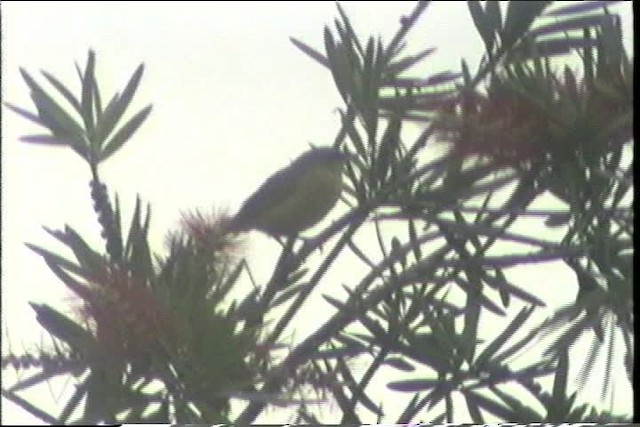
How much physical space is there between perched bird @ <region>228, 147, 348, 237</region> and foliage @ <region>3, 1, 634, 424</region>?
1 centimetres

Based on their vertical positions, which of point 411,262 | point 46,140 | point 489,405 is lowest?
point 489,405

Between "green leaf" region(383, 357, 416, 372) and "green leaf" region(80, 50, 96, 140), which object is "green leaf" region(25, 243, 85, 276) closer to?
"green leaf" region(80, 50, 96, 140)

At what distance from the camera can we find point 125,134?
0.61m

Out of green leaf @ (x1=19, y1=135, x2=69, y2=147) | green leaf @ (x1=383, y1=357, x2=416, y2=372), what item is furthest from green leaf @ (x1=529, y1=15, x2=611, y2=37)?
green leaf @ (x1=19, y1=135, x2=69, y2=147)

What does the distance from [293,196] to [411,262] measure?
112mm

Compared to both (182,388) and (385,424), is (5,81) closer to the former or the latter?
(182,388)

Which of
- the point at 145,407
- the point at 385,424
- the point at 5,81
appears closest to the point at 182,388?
the point at 145,407

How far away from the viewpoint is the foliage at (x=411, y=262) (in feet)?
1.95

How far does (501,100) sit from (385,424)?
11.1 inches

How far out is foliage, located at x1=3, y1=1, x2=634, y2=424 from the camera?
595mm

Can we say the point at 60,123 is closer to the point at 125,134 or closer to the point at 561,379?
the point at 125,134

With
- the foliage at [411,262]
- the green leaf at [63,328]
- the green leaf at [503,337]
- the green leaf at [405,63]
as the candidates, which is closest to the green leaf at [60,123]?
the foliage at [411,262]

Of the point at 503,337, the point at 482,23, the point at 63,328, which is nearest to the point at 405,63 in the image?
the point at 482,23

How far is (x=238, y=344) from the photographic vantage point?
1.96 ft
